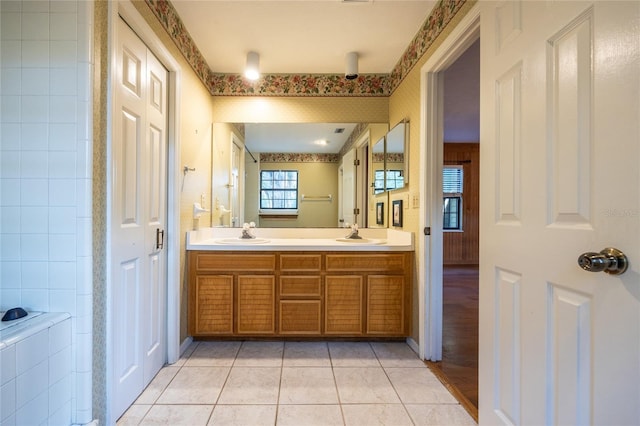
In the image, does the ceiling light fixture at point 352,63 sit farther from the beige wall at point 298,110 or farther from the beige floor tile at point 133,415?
the beige floor tile at point 133,415

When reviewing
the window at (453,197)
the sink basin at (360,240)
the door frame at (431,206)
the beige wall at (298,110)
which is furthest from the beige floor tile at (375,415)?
the window at (453,197)

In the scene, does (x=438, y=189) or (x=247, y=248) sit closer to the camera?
(x=438, y=189)

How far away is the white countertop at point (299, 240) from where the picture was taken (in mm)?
2379

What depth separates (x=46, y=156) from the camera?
1.19 meters

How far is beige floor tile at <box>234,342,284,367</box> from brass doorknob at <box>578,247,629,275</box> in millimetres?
1881

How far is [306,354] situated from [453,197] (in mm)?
4991

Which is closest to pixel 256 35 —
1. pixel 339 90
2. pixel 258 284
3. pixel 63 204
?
pixel 339 90

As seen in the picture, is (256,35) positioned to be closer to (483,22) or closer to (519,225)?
(483,22)

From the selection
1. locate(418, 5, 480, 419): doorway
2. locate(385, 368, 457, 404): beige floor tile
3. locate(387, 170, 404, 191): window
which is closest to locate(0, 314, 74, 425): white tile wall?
locate(385, 368, 457, 404): beige floor tile

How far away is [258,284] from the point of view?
2.39m

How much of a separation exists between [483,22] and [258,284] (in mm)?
2143

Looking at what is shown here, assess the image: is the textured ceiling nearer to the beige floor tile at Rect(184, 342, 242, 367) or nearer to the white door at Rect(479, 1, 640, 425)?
the white door at Rect(479, 1, 640, 425)

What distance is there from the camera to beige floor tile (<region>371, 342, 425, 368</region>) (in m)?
2.12

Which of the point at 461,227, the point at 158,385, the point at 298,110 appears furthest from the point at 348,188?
the point at 461,227
